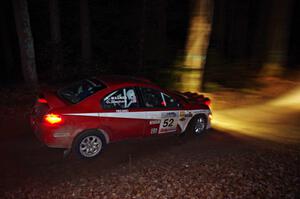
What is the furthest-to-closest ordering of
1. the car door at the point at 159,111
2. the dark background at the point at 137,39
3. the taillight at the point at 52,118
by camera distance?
the dark background at the point at 137,39
the car door at the point at 159,111
the taillight at the point at 52,118

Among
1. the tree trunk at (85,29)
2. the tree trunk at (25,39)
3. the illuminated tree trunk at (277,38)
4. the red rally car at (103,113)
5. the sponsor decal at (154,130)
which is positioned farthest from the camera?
the tree trunk at (85,29)

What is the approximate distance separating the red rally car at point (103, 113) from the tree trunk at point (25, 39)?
6151mm

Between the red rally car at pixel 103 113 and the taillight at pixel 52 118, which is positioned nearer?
the taillight at pixel 52 118

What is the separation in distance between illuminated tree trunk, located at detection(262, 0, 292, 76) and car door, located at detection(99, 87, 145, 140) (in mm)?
10259

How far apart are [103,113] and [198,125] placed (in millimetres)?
2911

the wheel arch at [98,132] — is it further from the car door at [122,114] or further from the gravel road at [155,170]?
the gravel road at [155,170]

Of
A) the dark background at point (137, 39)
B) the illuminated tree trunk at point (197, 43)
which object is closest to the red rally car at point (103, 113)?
the illuminated tree trunk at point (197, 43)

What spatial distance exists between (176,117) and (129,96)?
1.42 metres

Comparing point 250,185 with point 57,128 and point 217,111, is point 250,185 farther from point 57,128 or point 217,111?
point 217,111

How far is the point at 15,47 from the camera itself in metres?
27.7

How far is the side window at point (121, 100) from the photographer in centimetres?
705

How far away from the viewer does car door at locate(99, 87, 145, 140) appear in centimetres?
702

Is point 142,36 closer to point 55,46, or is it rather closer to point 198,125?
point 55,46

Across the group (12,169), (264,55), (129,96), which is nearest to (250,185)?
(129,96)
